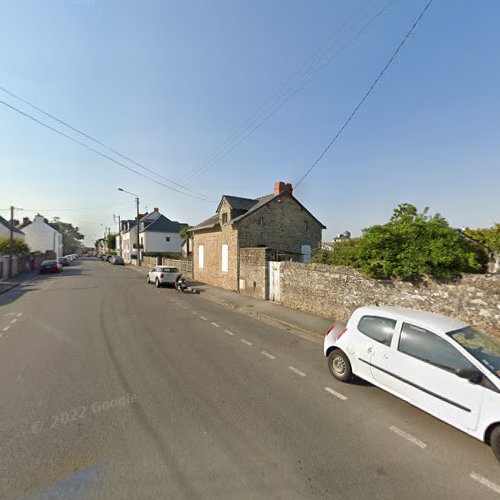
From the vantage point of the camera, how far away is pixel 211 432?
10.8 ft

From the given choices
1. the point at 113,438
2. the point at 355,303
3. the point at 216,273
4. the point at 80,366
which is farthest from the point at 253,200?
the point at 113,438

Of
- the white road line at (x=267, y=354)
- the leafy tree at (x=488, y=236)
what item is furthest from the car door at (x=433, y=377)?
the leafy tree at (x=488, y=236)

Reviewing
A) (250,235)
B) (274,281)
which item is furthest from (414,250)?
(250,235)

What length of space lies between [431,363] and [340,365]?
170 cm

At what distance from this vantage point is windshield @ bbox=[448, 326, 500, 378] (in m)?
3.18

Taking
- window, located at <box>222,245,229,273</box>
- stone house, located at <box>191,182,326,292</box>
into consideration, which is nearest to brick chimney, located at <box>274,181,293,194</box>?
stone house, located at <box>191,182,326,292</box>

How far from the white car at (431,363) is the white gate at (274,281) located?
7.25 metres

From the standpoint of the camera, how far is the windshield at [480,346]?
10.4 feet

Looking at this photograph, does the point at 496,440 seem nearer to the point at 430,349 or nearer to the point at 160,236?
the point at 430,349

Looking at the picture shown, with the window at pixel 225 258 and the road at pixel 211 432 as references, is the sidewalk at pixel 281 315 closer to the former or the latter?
the road at pixel 211 432

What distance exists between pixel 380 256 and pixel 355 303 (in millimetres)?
1880

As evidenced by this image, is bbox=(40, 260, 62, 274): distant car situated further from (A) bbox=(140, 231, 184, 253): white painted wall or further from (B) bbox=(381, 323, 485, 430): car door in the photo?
(B) bbox=(381, 323, 485, 430): car door

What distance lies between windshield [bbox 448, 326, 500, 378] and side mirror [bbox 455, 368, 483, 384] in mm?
192

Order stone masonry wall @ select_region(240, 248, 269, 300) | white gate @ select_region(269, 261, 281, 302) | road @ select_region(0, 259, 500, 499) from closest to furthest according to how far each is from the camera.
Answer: road @ select_region(0, 259, 500, 499) < white gate @ select_region(269, 261, 281, 302) < stone masonry wall @ select_region(240, 248, 269, 300)
